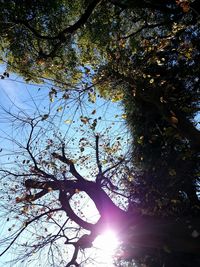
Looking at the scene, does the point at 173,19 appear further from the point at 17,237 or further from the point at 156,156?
the point at 17,237

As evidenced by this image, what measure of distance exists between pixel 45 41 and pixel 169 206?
6312mm

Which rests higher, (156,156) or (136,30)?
(136,30)

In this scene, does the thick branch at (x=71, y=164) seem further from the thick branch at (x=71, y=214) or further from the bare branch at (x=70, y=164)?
the thick branch at (x=71, y=214)

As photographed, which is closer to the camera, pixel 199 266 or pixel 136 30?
pixel 199 266

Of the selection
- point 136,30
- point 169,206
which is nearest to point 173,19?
point 136,30

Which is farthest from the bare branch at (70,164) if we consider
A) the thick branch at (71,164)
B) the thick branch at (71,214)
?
the thick branch at (71,214)

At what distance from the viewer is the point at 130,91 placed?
8.43 metres

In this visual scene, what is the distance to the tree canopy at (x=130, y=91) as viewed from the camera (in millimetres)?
8727

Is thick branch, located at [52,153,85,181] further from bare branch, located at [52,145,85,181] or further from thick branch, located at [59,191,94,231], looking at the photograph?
thick branch, located at [59,191,94,231]

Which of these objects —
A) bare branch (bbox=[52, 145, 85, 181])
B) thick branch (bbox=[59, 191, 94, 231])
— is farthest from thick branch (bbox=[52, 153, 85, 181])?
thick branch (bbox=[59, 191, 94, 231])

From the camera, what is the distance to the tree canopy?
8.73 meters

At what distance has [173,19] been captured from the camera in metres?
9.94

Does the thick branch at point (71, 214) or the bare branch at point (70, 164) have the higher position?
the bare branch at point (70, 164)

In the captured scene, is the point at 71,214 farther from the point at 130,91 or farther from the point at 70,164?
the point at 130,91
